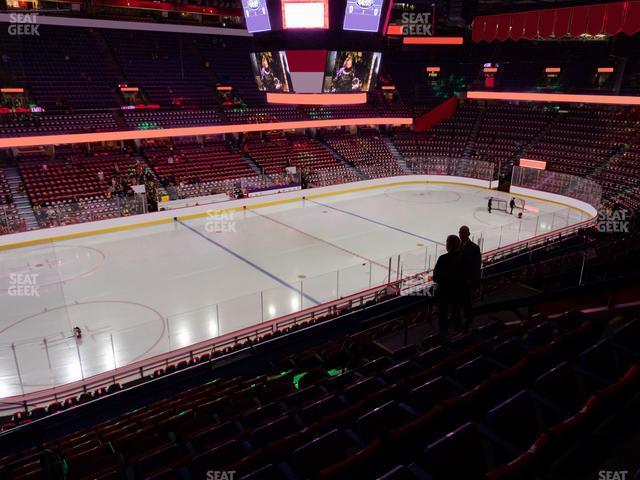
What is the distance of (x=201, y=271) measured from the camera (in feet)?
45.5

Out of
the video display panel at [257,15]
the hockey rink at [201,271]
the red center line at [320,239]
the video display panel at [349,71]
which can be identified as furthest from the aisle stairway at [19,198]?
the video display panel at [349,71]

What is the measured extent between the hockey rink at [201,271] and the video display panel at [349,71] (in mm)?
4374

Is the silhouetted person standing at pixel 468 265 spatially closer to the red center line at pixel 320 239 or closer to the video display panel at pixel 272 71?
the red center line at pixel 320 239

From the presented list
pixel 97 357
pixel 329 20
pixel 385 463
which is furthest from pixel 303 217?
pixel 385 463

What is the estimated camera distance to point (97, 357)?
835cm

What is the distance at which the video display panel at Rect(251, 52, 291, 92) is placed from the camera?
1112 cm

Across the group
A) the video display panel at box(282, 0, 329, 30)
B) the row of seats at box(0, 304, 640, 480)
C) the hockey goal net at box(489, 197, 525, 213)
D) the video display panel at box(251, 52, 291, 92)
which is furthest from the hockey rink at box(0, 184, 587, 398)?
the video display panel at box(282, 0, 329, 30)

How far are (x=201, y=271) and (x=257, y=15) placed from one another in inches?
280

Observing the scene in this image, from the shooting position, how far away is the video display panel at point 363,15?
32.7 feet

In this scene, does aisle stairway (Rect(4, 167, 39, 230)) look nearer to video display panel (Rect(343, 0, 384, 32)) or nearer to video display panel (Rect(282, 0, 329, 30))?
video display panel (Rect(282, 0, 329, 30))

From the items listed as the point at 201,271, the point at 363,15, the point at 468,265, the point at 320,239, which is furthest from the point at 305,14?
the point at 320,239

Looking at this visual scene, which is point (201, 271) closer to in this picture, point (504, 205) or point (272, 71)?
point (272, 71)

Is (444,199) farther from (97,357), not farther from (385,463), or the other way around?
(385,463)

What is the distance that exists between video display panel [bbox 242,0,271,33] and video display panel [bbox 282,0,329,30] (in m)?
0.47
